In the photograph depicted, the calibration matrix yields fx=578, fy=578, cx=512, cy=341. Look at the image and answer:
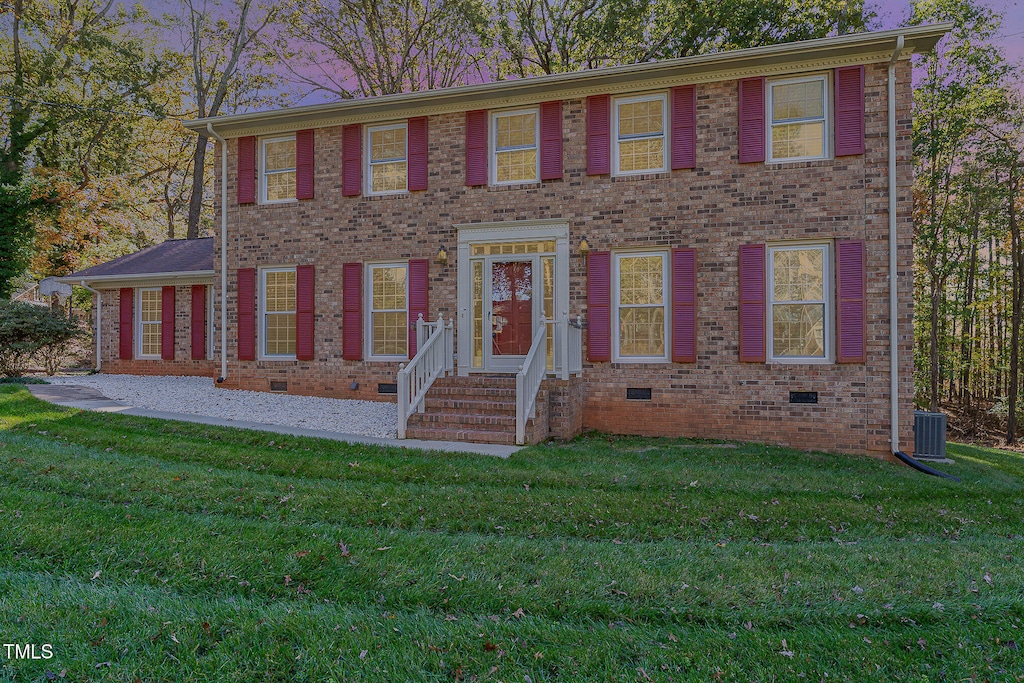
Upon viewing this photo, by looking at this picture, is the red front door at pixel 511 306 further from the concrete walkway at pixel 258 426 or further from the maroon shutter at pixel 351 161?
the maroon shutter at pixel 351 161

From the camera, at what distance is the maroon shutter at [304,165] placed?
10.7 m

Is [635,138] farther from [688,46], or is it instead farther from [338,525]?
[688,46]

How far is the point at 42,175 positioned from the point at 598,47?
1969 centimetres

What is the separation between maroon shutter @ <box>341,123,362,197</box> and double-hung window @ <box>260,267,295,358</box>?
75.2 inches

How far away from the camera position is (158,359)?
13273mm

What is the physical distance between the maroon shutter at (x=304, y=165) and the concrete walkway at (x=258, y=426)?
15.1 ft

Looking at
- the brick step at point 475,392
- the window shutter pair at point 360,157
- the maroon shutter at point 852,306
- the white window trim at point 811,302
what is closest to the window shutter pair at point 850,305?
the maroon shutter at point 852,306

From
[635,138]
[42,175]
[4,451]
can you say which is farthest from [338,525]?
[42,175]

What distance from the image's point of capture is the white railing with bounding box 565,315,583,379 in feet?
30.0

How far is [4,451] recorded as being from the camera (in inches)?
219

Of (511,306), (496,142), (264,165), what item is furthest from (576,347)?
(264,165)

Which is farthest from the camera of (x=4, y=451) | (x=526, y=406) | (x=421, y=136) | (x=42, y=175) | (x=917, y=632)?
(x=42, y=175)

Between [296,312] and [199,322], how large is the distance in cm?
367

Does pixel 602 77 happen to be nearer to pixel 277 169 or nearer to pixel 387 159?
pixel 387 159
